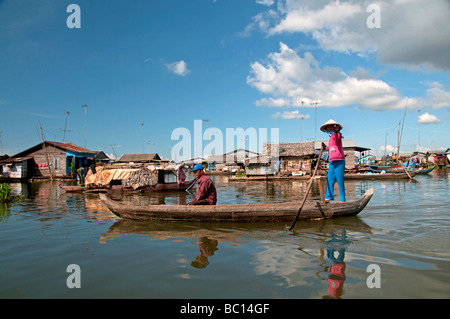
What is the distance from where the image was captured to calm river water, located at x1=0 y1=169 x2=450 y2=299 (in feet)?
10.1

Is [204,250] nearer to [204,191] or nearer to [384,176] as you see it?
[204,191]

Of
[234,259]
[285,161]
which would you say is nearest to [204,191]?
[234,259]

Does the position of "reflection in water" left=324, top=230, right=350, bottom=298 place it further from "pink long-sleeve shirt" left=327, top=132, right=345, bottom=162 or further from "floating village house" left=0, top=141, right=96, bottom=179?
"floating village house" left=0, top=141, right=96, bottom=179

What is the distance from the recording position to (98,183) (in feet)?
56.3

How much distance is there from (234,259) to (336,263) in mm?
1397

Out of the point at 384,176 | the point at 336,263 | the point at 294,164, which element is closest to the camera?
the point at 336,263

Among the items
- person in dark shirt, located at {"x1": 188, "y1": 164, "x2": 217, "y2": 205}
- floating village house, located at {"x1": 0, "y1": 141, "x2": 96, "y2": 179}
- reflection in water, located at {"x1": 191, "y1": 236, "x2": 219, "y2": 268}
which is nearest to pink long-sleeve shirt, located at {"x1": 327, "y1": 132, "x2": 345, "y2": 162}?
person in dark shirt, located at {"x1": 188, "y1": 164, "x2": 217, "y2": 205}

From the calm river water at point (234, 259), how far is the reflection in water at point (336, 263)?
1 cm

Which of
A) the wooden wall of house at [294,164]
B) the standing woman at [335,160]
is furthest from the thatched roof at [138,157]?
the standing woman at [335,160]

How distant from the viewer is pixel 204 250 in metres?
4.48
